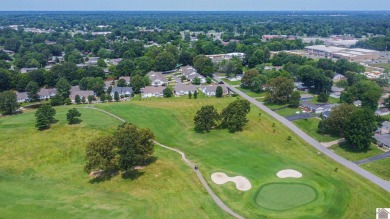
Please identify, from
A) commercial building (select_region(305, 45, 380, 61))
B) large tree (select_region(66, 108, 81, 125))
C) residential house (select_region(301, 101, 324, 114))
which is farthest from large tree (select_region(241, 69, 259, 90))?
commercial building (select_region(305, 45, 380, 61))

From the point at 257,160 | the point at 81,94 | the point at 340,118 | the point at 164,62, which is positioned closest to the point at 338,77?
the point at 340,118

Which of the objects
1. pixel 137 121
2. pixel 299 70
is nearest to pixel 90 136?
pixel 137 121

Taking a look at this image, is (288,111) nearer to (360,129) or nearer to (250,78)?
(250,78)

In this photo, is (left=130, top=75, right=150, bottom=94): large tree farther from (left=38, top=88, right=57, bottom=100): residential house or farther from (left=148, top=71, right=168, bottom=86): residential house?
(left=38, top=88, right=57, bottom=100): residential house

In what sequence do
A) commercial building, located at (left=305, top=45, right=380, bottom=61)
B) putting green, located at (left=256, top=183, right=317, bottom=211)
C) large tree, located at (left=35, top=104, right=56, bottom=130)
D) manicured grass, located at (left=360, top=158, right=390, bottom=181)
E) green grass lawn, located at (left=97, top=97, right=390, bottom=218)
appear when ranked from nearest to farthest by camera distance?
green grass lawn, located at (left=97, top=97, right=390, bottom=218), putting green, located at (left=256, top=183, right=317, bottom=211), manicured grass, located at (left=360, top=158, right=390, bottom=181), large tree, located at (left=35, top=104, right=56, bottom=130), commercial building, located at (left=305, top=45, right=380, bottom=61)

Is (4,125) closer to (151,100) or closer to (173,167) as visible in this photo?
(151,100)

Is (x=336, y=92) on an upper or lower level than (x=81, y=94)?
lower

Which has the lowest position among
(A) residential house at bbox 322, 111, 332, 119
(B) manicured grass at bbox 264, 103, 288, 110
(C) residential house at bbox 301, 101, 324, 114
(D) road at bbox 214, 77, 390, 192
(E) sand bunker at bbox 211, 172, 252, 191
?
(D) road at bbox 214, 77, 390, 192
